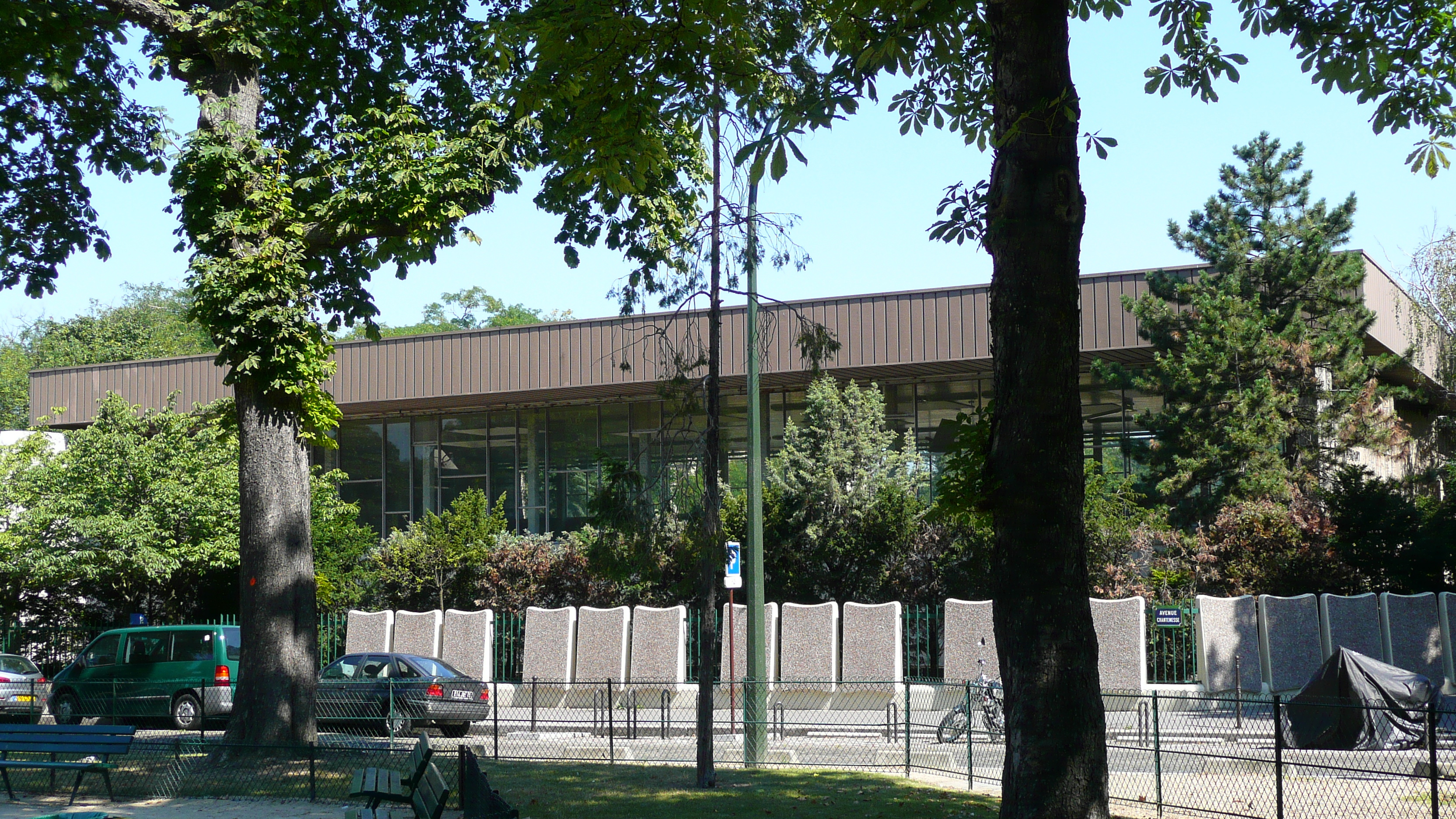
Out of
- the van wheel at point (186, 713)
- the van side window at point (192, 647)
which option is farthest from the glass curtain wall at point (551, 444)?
the van wheel at point (186, 713)

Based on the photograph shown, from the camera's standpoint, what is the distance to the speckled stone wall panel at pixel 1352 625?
68.0ft

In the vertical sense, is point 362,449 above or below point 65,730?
above

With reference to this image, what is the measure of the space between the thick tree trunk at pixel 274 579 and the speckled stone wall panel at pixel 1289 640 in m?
15.4

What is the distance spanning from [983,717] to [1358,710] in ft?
17.8

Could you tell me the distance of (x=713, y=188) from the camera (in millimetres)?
14023

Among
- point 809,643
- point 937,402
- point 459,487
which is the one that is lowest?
point 809,643

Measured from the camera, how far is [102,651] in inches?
898

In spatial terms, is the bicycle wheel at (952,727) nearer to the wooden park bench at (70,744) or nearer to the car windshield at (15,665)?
the wooden park bench at (70,744)

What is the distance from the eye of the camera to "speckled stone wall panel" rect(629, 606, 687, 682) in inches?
941

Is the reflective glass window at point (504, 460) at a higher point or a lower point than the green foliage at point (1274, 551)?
higher

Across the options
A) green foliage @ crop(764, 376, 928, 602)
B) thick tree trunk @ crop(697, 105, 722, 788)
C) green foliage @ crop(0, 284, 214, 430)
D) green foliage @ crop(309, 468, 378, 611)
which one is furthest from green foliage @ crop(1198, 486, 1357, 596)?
green foliage @ crop(0, 284, 214, 430)

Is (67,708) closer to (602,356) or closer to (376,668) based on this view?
(376,668)

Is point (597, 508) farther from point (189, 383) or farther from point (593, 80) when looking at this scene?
point (189, 383)

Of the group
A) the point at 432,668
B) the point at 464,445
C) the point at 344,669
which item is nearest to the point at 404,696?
the point at 432,668
